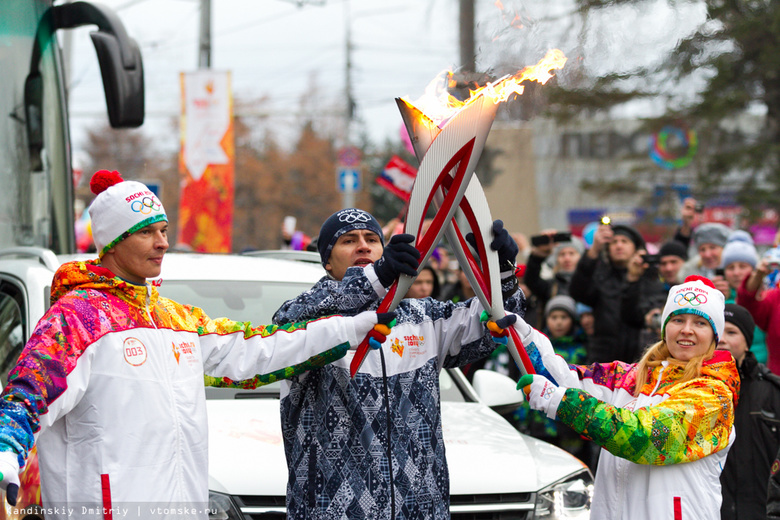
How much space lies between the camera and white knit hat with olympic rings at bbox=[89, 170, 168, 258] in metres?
2.61

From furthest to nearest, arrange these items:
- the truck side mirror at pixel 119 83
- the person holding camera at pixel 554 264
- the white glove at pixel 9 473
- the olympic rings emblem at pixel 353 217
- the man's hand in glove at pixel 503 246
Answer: the person holding camera at pixel 554 264, the truck side mirror at pixel 119 83, the olympic rings emblem at pixel 353 217, the man's hand in glove at pixel 503 246, the white glove at pixel 9 473

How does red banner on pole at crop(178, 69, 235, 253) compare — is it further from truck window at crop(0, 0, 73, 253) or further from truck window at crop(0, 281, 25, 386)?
truck window at crop(0, 281, 25, 386)

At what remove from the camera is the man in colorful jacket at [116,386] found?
7.76 ft

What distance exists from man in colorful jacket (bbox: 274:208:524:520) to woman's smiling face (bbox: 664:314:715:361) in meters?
0.54

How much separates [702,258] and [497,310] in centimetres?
392

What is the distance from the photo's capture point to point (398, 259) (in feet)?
9.10

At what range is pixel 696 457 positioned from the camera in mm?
2869

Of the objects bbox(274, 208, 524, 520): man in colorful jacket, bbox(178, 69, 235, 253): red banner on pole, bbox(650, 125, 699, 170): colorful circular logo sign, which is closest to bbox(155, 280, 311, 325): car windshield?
bbox(274, 208, 524, 520): man in colorful jacket

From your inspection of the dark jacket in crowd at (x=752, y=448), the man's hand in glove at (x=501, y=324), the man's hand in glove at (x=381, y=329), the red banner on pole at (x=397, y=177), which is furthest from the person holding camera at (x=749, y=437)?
the red banner on pole at (x=397, y=177)

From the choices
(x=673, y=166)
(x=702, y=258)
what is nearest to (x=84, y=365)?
(x=702, y=258)

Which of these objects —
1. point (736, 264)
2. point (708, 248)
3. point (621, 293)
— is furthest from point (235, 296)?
point (708, 248)

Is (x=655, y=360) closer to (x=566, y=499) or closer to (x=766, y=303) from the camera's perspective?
(x=566, y=499)

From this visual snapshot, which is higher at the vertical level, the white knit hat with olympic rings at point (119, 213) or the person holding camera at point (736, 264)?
the white knit hat with olympic rings at point (119, 213)

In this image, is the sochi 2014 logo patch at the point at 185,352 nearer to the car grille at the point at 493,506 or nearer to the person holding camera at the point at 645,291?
the car grille at the point at 493,506
